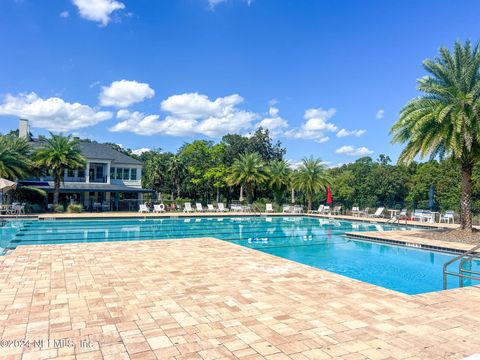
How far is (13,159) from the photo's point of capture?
2367 centimetres

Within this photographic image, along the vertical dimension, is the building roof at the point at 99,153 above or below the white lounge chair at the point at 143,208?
above

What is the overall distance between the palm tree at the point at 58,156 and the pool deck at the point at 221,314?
1807cm

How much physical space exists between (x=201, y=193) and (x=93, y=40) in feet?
82.4

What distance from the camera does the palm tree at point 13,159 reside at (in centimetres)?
2314

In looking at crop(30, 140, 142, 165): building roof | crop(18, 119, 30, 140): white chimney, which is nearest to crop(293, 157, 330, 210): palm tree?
crop(30, 140, 142, 165): building roof

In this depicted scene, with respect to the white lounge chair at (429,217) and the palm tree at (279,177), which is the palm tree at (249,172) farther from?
the white lounge chair at (429,217)

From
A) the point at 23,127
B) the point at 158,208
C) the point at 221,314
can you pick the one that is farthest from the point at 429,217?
the point at 23,127

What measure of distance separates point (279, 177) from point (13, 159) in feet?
72.6

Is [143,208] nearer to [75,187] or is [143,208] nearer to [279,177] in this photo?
[75,187]

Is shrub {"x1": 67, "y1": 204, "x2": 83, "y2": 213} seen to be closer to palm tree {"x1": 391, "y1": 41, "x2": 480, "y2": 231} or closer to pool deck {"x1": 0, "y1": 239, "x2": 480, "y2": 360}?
pool deck {"x1": 0, "y1": 239, "x2": 480, "y2": 360}

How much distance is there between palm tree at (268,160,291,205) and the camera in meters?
35.1

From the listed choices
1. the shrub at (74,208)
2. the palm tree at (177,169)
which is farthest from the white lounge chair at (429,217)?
the palm tree at (177,169)

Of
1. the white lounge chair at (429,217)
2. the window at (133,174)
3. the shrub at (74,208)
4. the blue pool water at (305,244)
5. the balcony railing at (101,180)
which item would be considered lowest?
the blue pool water at (305,244)

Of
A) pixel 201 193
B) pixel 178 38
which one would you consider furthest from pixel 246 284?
pixel 201 193
